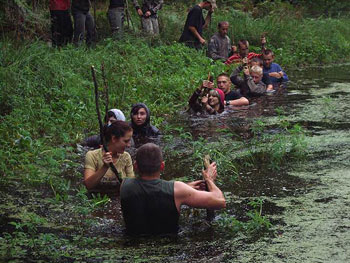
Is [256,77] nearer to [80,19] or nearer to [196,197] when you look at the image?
[80,19]

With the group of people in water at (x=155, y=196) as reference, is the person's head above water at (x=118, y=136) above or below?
above

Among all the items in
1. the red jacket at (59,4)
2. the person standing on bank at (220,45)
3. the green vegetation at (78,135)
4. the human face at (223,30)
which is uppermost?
the red jacket at (59,4)

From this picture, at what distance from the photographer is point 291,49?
22938mm

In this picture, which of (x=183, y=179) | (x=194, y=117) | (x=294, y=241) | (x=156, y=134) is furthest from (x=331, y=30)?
(x=294, y=241)

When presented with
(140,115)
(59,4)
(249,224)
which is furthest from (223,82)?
(249,224)

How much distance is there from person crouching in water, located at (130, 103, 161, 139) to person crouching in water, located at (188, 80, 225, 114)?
2.38 meters

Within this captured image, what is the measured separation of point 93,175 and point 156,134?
370 centimetres

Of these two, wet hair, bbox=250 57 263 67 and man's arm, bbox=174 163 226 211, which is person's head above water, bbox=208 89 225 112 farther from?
man's arm, bbox=174 163 226 211

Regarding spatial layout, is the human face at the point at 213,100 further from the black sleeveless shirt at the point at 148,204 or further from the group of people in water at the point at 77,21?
the black sleeveless shirt at the point at 148,204

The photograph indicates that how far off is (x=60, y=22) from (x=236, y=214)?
8827mm

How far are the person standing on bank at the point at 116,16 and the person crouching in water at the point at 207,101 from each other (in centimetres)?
381

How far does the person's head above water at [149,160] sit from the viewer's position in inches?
261

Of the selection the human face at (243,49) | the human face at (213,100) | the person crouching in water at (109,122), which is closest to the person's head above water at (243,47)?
the human face at (243,49)

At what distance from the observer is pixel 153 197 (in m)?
6.69
